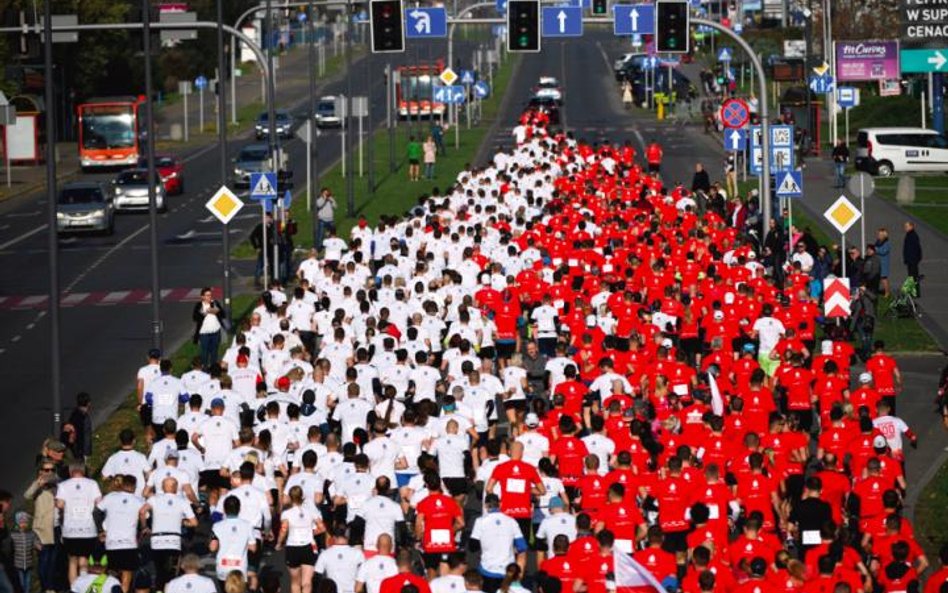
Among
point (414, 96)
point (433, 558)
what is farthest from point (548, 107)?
point (433, 558)

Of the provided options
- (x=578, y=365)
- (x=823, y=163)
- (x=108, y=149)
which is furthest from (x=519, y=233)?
(x=108, y=149)

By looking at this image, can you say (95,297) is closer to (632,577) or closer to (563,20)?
(563,20)

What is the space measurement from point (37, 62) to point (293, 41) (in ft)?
381

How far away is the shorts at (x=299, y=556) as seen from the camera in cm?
1952

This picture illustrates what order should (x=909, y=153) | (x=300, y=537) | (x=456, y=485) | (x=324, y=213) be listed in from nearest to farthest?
1. (x=300, y=537)
2. (x=456, y=485)
3. (x=324, y=213)
4. (x=909, y=153)

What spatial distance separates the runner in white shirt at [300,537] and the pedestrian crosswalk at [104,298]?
80.8 ft

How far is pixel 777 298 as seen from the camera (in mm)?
31703

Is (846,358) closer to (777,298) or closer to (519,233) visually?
(777,298)

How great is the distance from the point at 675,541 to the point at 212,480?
5080 millimetres

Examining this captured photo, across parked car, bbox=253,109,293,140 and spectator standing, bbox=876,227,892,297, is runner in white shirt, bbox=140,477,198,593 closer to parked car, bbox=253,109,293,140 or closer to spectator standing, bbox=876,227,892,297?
spectator standing, bbox=876,227,892,297

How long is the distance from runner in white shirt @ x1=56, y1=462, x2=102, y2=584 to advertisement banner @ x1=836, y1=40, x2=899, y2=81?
182ft

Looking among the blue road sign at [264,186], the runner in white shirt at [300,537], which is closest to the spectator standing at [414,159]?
the blue road sign at [264,186]

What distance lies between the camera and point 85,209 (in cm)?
5719

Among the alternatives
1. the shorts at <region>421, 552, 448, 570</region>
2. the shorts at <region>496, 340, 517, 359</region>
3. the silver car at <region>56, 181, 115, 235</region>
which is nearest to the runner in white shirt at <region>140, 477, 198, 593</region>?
the shorts at <region>421, 552, 448, 570</region>
